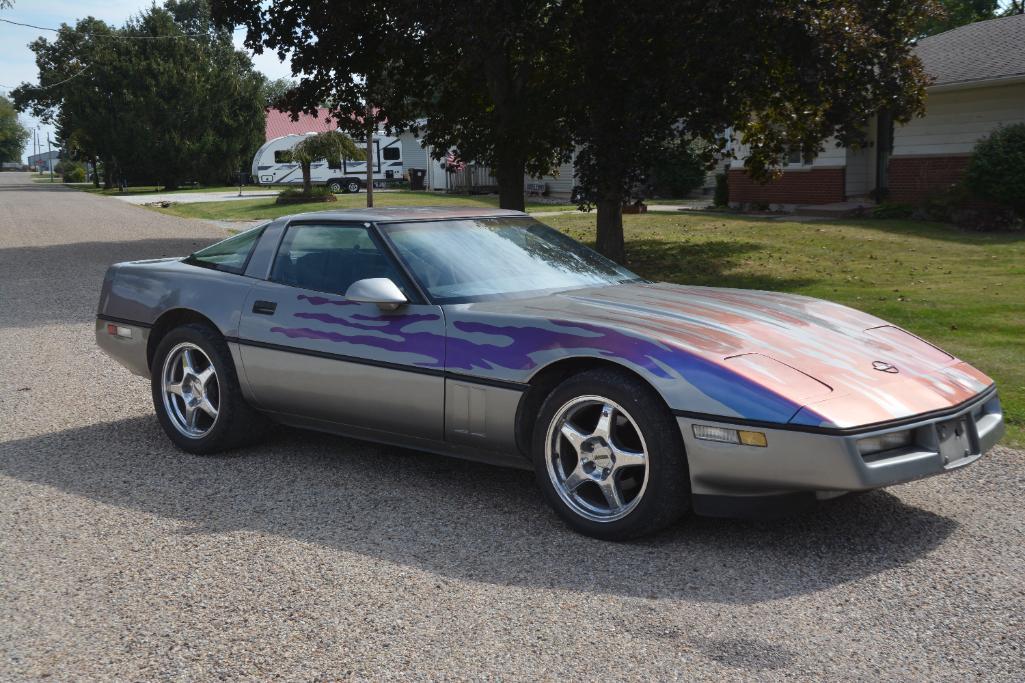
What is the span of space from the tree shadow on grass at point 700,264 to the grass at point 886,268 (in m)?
0.02

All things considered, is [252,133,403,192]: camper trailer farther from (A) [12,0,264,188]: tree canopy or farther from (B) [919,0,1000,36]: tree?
(B) [919,0,1000,36]: tree

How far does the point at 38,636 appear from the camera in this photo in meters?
3.48

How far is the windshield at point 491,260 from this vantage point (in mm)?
5035

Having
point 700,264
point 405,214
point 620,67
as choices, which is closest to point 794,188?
point 700,264

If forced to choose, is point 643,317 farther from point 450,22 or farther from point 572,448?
point 450,22

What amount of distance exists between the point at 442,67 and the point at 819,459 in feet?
46.5

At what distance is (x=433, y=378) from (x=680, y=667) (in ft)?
6.38

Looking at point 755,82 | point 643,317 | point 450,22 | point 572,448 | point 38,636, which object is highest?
point 450,22

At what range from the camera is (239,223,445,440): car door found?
4801 millimetres

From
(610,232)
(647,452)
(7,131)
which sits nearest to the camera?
(647,452)

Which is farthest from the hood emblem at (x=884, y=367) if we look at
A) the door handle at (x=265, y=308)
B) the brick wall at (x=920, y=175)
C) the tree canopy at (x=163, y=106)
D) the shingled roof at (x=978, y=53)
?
the tree canopy at (x=163, y=106)

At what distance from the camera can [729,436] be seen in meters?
3.93

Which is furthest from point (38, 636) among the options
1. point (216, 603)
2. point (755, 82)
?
point (755, 82)

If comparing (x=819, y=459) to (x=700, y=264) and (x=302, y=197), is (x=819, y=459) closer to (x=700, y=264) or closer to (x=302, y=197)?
(x=700, y=264)
